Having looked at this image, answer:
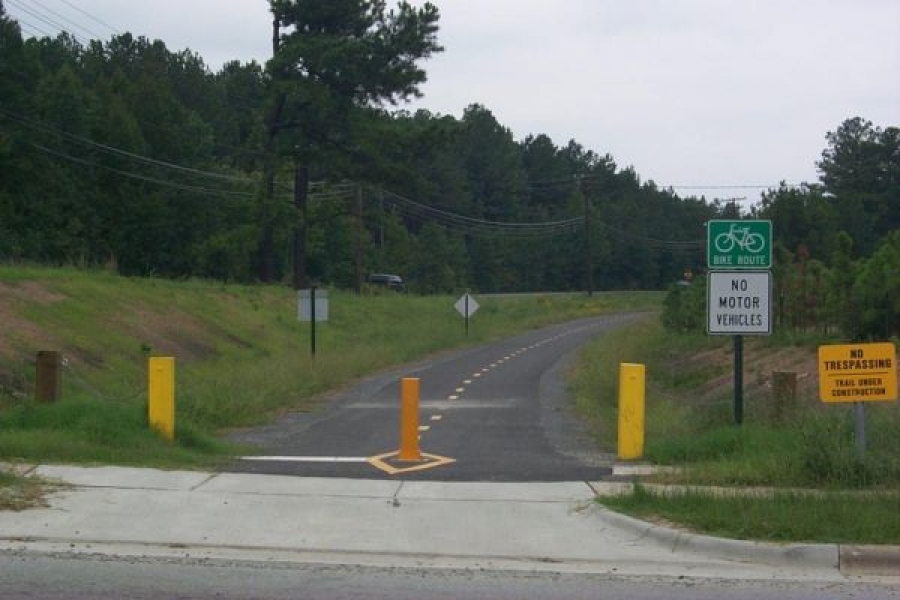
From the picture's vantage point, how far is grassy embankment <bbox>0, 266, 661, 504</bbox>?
1396cm

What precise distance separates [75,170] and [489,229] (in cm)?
7564

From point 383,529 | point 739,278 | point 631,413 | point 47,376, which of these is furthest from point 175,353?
point 383,529

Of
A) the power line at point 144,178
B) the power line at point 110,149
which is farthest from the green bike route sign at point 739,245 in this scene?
the power line at point 144,178

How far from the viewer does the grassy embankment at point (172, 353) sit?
14.0 m

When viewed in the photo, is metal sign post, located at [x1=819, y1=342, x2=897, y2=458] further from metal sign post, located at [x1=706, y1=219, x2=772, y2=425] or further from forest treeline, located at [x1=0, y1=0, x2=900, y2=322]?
forest treeline, located at [x1=0, y1=0, x2=900, y2=322]

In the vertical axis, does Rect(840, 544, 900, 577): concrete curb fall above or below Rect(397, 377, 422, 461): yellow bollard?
below

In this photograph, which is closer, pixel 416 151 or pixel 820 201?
pixel 416 151

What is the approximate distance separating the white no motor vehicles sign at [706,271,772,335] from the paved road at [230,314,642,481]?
212 cm

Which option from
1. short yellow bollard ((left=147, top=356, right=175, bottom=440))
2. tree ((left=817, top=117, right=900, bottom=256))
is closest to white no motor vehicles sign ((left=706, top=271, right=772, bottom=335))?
short yellow bollard ((left=147, top=356, right=175, bottom=440))

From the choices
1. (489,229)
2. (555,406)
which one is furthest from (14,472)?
(489,229)

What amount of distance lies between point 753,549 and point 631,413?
16.4ft

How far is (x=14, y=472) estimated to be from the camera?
1174 cm

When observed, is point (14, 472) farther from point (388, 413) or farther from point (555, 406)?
point (555, 406)

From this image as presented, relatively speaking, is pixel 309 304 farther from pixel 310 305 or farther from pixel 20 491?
pixel 20 491
